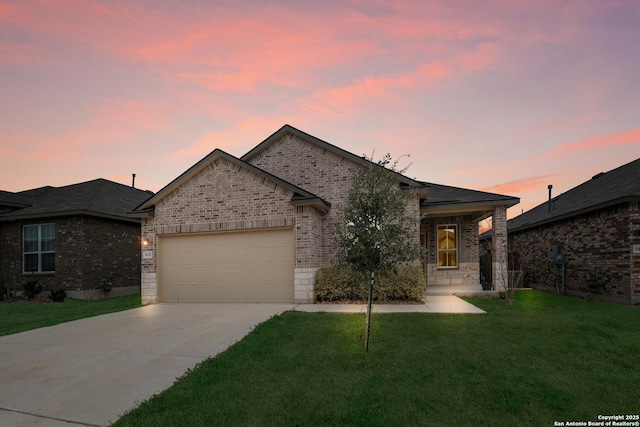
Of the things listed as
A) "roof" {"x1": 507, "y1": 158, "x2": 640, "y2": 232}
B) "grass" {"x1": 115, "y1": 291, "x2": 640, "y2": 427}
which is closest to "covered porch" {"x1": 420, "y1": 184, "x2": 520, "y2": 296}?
"roof" {"x1": 507, "y1": 158, "x2": 640, "y2": 232}

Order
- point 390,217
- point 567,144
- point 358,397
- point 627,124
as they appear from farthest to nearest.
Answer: point 567,144, point 627,124, point 390,217, point 358,397

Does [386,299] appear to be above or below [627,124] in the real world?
below

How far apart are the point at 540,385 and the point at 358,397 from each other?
2.52 m

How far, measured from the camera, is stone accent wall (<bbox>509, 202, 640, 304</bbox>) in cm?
1088

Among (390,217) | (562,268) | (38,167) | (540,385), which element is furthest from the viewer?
(38,167)

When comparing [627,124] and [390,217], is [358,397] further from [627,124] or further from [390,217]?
[627,124]

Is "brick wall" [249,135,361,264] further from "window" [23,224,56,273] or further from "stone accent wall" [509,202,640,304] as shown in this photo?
"window" [23,224,56,273]

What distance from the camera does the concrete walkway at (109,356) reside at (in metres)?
3.90

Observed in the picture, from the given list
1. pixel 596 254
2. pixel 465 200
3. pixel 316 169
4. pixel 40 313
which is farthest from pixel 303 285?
pixel 596 254

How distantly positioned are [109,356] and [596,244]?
16578mm

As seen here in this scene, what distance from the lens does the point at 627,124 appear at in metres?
13.3

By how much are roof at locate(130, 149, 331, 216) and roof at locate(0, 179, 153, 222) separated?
8.42ft

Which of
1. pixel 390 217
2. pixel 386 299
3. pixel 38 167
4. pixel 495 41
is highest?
pixel 495 41

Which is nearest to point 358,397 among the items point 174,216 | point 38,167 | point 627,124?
point 174,216
